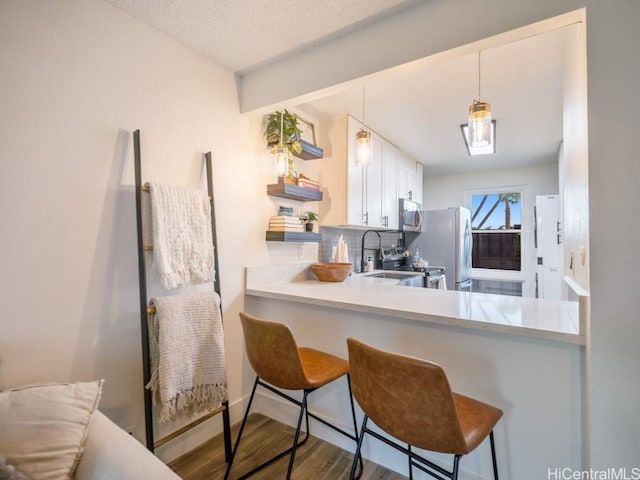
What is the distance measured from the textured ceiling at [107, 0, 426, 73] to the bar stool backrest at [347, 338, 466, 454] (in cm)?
150

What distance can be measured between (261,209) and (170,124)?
783mm

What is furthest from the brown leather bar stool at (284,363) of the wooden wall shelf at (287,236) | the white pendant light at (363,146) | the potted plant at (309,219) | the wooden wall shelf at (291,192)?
the white pendant light at (363,146)

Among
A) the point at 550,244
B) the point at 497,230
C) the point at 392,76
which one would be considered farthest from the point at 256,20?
the point at 497,230

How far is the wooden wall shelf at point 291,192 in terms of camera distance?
2.21 metres

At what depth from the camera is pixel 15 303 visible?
1.19 meters

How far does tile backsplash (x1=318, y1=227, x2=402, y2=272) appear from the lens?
2.90 metres

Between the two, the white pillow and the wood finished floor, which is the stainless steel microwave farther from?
the white pillow

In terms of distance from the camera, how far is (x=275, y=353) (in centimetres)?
139

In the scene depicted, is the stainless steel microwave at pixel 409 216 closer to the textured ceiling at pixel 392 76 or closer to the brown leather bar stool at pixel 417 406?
the textured ceiling at pixel 392 76

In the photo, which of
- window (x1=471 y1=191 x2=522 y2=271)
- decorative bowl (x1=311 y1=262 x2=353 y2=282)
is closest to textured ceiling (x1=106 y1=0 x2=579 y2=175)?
decorative bowl (x1=311 y1=262 x2=353 y2=282)

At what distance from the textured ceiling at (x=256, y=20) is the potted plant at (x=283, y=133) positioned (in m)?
0.48

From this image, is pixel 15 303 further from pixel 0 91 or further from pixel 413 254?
pixel 413 254

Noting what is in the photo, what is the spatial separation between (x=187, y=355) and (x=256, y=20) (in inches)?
66.2

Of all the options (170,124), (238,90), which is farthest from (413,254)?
(170,124)
